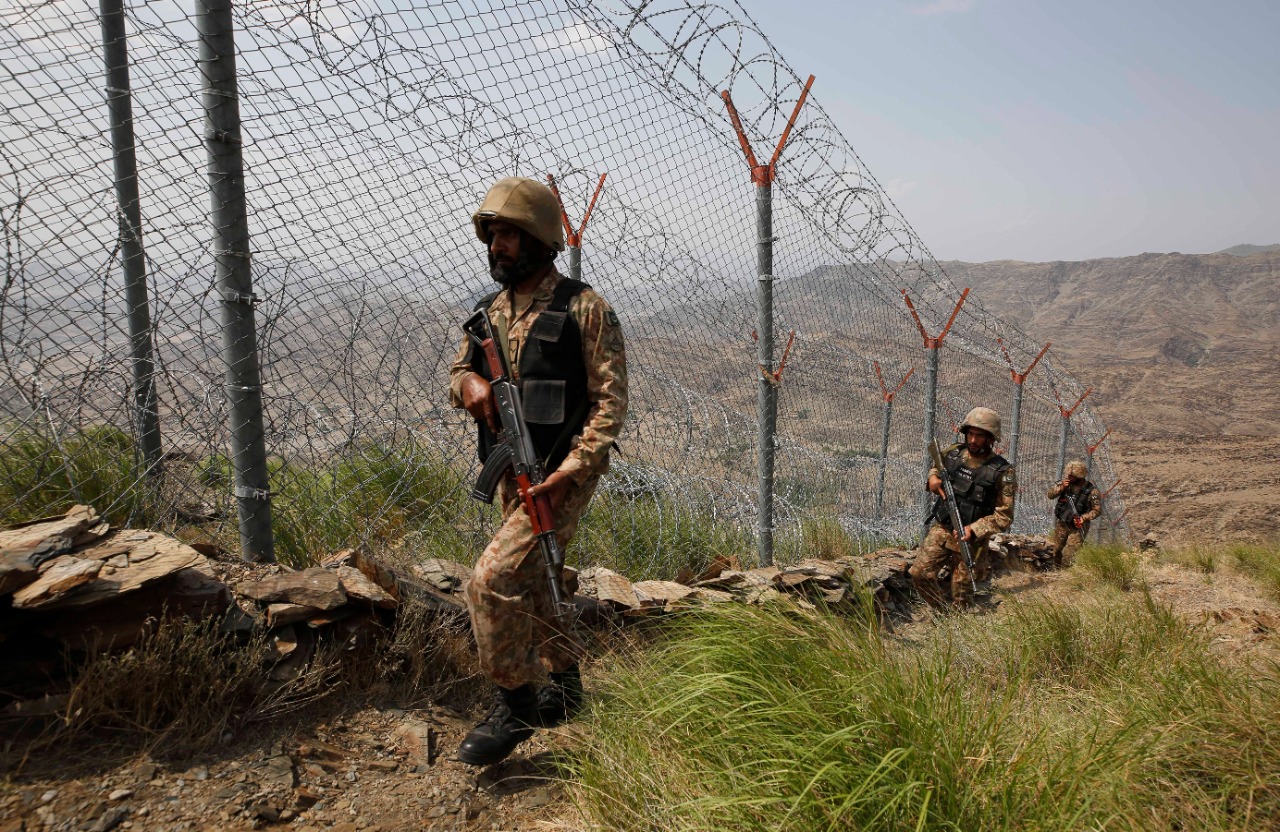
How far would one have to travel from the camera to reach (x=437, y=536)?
11.5 feet

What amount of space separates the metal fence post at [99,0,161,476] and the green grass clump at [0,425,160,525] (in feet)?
0.30

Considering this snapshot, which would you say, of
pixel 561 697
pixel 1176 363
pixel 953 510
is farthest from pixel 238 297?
pixel 1176 363

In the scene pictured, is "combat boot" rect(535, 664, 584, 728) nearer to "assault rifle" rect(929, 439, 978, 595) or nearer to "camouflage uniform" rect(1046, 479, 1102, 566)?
"assault rifle" rect(929, 439, 978, 595)

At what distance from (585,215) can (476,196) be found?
2.13 ft

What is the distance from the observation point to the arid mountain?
19891mm

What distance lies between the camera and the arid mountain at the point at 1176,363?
19891mm

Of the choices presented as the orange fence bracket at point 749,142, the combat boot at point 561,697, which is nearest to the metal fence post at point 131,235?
the combat boot at point 561,697

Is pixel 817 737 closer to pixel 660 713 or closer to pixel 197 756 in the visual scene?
pixel 660 713

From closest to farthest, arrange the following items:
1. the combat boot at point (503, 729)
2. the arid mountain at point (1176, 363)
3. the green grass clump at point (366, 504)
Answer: the combat boot at point (503, 729), the green grass clump at point (366, 504), the arid mountain at point (1176, 363)

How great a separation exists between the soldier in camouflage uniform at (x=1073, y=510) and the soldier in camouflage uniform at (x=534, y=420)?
711 centimetres

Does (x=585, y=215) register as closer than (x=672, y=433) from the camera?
Yes

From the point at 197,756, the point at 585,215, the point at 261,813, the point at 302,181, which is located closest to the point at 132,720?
the point at 197,756

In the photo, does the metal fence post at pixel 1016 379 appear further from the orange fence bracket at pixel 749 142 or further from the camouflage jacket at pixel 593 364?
the camouflage jacket at pixel 593 364

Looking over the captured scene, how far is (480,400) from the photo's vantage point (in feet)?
8.02
